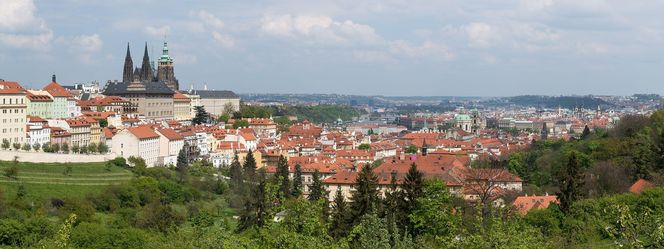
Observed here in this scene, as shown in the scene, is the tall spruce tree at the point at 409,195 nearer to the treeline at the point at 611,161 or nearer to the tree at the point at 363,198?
the tree at the point at 363,198

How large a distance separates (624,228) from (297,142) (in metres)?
87.4

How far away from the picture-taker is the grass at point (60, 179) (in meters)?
51.7

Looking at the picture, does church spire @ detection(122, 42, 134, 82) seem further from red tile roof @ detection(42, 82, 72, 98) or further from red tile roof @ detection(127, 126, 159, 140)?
red tile roof @ detection(127, 126, 159, 140)

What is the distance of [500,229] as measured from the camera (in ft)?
54.2

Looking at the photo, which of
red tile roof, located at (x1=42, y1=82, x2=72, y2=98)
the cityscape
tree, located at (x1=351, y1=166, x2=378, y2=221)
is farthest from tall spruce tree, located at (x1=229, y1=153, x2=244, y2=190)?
tree, located at (x1=351, y1=166, x2=378, y2=221)

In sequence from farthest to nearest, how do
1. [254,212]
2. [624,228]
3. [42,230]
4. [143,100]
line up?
[143,100] < [254,212] < [42,230] < [624,228]

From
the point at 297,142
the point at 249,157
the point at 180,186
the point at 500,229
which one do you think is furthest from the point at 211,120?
the point at 500,229

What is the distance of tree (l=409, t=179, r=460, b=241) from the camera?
2661 centimetres

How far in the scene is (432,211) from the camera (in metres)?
28.5

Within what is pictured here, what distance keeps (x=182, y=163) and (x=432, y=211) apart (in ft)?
143

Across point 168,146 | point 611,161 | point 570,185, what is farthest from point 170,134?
point 570,185

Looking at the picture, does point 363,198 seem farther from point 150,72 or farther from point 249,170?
point 150,72

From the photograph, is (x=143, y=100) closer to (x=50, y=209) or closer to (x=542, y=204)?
(x=50, y=209)

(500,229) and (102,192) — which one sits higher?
(500,229)
